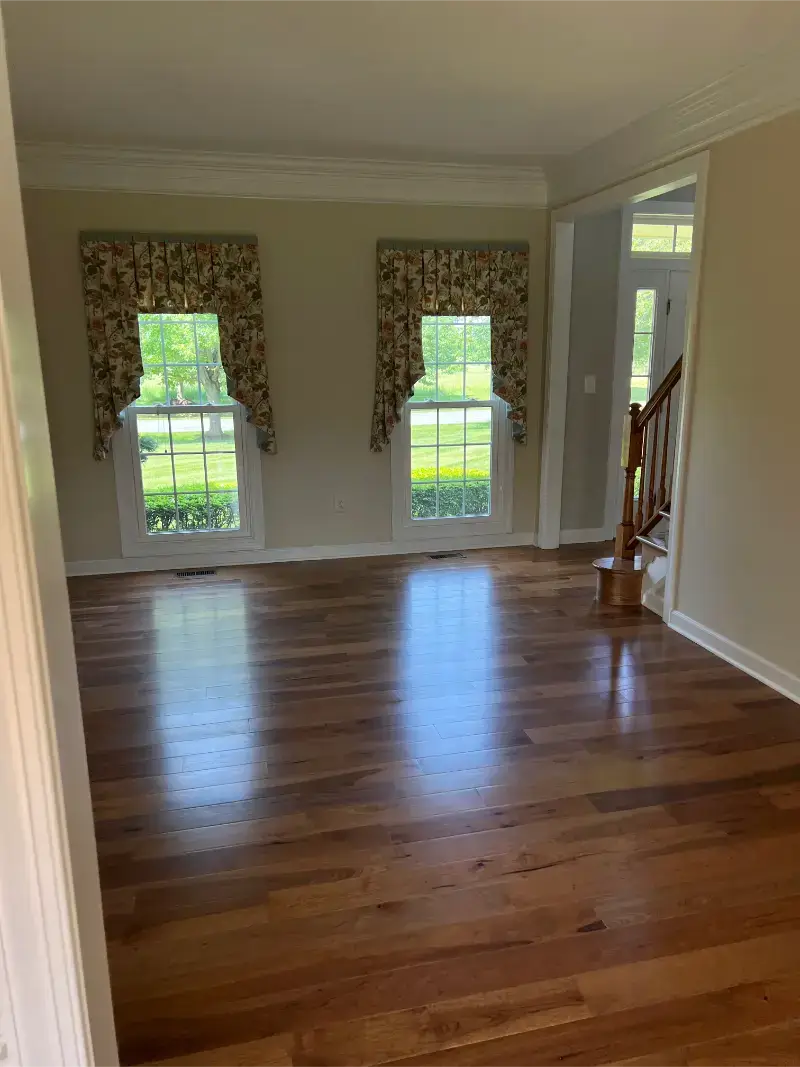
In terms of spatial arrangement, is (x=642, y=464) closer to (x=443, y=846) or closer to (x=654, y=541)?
(x=654, y=541)

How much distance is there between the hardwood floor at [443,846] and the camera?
5.60 ft

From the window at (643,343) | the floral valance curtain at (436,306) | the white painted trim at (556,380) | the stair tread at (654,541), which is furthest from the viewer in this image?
the window at (643,343)

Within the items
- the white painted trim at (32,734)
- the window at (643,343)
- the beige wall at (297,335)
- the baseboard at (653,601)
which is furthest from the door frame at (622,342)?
the white painted trim at (32,734)

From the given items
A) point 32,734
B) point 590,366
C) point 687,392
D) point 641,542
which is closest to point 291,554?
point 641,542

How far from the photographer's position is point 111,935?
195 centimetres

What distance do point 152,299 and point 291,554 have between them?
195 cm

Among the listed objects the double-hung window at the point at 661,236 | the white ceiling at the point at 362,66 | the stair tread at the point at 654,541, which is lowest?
the stair tread at the point at 654,541

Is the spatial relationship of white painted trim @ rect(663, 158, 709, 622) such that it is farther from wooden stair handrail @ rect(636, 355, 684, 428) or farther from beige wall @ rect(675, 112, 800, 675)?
wooden stair handrail @ rect(636, 355, 684, 428)

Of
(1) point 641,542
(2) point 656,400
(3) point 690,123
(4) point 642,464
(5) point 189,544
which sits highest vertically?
(3) point 690,123

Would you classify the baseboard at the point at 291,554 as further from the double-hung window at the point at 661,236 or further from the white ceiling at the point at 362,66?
the white ceiling at the point at 362,66

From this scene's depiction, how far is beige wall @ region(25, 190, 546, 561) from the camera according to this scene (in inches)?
184

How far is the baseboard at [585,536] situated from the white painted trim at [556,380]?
3.1 inches

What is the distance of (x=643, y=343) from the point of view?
228 inches

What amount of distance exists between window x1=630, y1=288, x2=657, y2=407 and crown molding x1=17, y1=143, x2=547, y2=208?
111 cm
